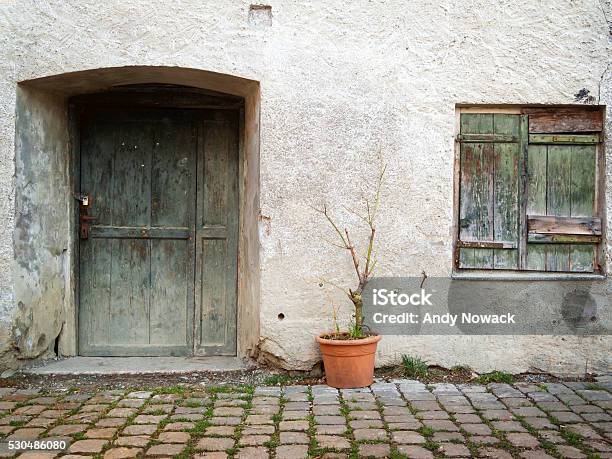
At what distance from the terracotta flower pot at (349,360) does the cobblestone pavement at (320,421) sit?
85 millimetres

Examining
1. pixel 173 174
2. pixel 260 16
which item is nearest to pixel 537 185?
pixel 260 16

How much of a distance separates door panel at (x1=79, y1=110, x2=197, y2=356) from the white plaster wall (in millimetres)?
930

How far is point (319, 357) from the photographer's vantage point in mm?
Result: 4578

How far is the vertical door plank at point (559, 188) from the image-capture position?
15.6 feet

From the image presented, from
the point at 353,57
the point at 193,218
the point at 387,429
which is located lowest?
the point at 387,429

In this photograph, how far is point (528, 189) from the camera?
187 inches

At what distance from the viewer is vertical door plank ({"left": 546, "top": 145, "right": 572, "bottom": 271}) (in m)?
4.75

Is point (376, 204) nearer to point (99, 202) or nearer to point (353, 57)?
point (353, 57)

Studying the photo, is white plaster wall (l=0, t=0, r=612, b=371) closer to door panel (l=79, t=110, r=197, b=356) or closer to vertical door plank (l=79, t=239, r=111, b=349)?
door panel (l=79, t=110, r=197, b=356)

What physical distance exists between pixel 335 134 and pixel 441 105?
2.75ft

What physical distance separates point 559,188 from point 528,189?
0.80 feet

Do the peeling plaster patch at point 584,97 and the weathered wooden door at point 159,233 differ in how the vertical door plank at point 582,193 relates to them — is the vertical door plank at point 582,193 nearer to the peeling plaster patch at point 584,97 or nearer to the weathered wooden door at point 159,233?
the peeling plaster patch at point 584,97

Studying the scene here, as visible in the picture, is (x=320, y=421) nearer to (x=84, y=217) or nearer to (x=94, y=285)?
(x=94, y=285)

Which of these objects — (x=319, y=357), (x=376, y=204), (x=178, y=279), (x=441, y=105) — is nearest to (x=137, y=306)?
(x=178, y=279)
